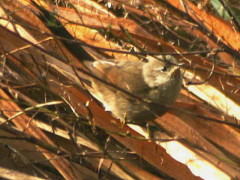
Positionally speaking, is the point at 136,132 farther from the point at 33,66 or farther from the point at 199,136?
the point at 33,66

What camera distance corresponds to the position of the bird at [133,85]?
A: 173 inches

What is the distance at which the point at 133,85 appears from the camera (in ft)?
15.3

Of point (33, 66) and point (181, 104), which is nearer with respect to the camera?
point (33, 66)

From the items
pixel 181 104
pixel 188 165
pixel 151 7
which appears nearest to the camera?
pixel 188 165

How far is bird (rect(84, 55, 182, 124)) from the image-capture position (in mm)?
4395

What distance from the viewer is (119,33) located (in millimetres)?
4418

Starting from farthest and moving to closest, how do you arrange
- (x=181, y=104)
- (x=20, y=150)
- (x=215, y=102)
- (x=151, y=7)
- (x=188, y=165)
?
(x=151, y=7) → (x=181, y=104) → (x=215, y=102) → (x=20, y=150) → (x=188, y=165)

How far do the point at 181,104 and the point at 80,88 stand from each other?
0.86 m

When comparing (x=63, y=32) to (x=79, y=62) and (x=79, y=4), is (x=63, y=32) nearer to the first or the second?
(x=79, y=62)

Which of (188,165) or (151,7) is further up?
(151,7)

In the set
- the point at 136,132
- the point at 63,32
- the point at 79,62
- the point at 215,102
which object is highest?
the point at 63,32

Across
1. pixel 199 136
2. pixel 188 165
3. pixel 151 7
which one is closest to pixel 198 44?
pixel 151 7

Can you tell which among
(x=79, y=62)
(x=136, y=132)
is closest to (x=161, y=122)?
(x=136, y=132)

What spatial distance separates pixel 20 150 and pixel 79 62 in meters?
0.77
